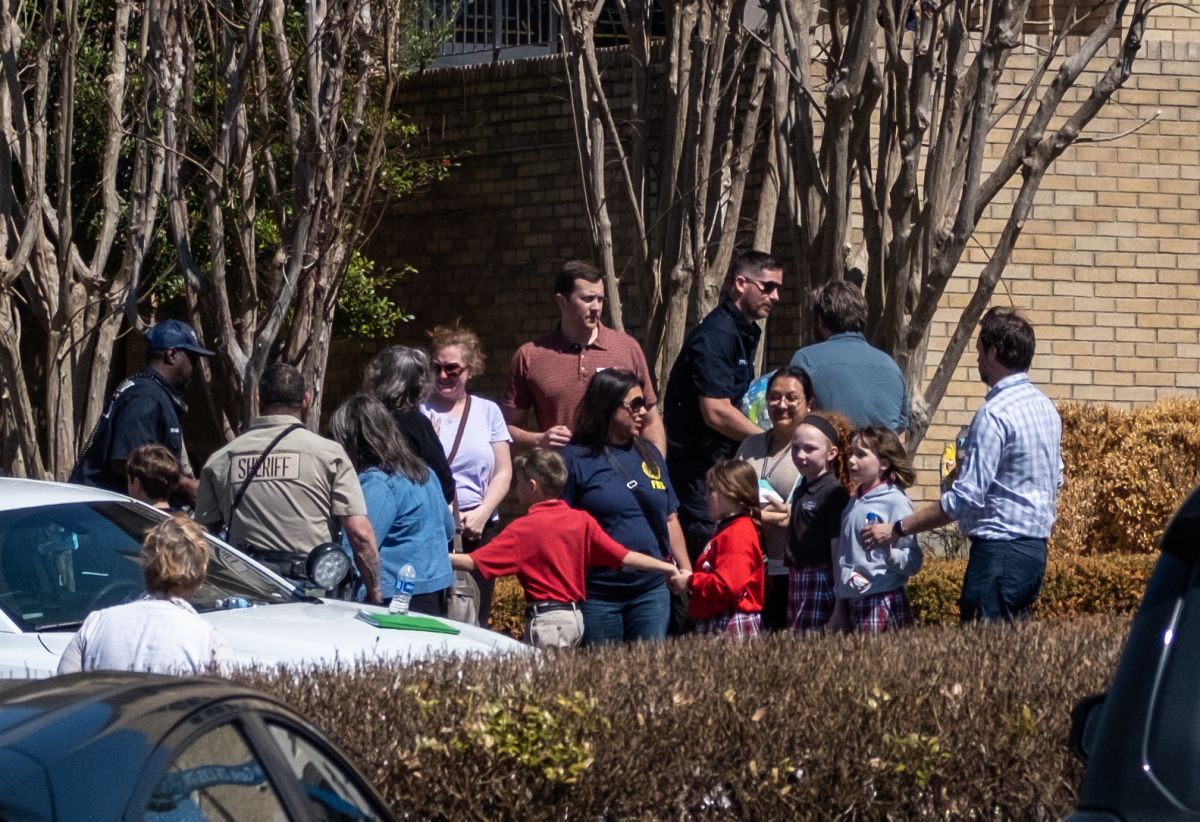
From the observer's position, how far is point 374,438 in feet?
24.0

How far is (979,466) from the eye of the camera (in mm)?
7027

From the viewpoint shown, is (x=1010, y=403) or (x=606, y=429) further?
(x=606, y=429)

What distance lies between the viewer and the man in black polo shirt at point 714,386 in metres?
8.01

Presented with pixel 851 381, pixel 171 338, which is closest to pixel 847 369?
pixel 851 381

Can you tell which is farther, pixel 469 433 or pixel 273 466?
pixel 469 433

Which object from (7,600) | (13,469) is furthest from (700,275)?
(7,600)

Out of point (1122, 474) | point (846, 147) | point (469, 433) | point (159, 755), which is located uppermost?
point (846, 147)

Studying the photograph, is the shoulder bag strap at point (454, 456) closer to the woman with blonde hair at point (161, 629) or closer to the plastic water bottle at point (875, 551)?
the plastic water bottle at point (875, 551)

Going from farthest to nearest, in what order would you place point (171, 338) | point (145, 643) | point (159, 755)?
1. point (171, 338)
2. point (145, 643)
3. point (159, 755)

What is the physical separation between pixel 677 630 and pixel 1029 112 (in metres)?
7.37

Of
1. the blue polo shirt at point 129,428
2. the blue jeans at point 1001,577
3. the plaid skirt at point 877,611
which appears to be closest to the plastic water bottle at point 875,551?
the plaid skirt at point 877,611

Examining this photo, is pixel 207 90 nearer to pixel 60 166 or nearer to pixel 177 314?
pixel 60 166

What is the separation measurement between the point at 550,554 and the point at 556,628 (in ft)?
1.01

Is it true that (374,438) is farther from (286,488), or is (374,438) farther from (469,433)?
(469,433)
